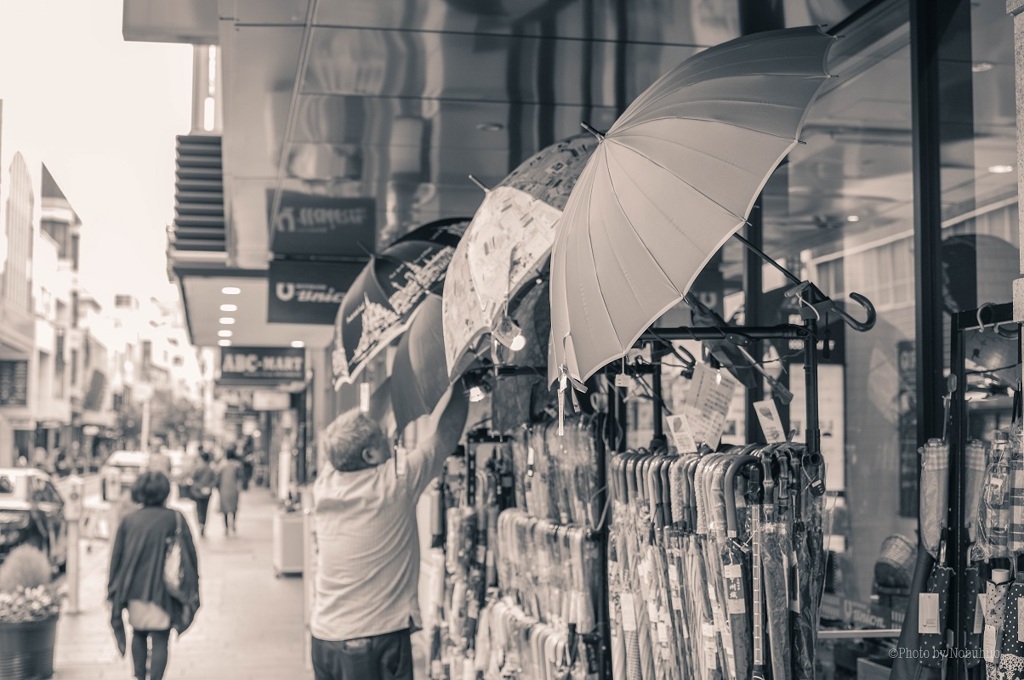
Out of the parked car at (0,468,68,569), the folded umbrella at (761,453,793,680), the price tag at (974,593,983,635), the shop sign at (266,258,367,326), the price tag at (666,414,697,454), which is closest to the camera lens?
the price tag at (974,593,983,635)

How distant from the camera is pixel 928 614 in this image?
10.8 ft

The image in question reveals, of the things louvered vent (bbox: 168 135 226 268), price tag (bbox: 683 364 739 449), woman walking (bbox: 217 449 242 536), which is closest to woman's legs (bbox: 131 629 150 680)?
louvered vent (bbox: 168 135 226 268)

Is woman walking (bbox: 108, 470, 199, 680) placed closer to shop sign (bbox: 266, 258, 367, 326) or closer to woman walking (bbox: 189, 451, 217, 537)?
shop sign (bbox: 266, 258, 367, 326)

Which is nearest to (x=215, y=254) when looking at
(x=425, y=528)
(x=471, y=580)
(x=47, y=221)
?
(x=425, y=528)

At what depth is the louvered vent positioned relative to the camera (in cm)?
1181

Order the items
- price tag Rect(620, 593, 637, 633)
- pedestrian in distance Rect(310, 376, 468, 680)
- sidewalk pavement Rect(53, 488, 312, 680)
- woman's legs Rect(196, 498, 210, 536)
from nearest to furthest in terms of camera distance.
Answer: price tag Rect(620, 593, 637, 633) → pedestrian in distance Rect(310, 376, 468, 680) → sidewalk pavement Rect(53, 488, 312, 680) → woman's legs Rect(196, 498, 210, 536)

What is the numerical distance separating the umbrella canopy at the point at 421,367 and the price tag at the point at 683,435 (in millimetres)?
1950

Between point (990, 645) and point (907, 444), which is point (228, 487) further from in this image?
point (990, 645)

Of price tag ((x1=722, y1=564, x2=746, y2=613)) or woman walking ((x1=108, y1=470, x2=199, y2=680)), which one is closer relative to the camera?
price tag ((x1=722, y1=564, x2=746, y2=613))

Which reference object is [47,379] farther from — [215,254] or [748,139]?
[748,139]

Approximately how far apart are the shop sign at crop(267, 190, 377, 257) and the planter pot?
152 inches

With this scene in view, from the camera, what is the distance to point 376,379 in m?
13.5

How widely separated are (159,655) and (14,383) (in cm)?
5841

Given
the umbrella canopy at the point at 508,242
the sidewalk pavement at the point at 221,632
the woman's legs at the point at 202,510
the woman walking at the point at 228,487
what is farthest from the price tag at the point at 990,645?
the woman's legs at the point at 202,510
